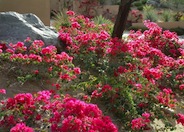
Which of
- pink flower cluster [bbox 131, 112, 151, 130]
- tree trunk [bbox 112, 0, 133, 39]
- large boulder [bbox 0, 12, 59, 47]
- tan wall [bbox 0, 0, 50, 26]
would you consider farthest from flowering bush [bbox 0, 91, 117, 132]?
tan wall [bbox 0, 0, 50, 26]

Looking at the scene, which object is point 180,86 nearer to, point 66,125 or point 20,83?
point 20,83

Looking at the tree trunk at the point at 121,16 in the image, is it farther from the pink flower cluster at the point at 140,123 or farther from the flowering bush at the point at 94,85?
the pink flower cluster at the point at 140,123

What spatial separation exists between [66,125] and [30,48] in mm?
2627

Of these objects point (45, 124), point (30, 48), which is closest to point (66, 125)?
point (45, 124)

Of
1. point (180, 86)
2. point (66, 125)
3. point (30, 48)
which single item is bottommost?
point (180, 86)

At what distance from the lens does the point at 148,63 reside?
6250 millimetres

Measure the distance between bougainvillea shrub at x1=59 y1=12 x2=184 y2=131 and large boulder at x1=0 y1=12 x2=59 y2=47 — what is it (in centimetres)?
26

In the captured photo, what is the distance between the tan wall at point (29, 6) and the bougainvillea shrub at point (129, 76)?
2.60 m

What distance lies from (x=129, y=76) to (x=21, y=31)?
2.02m

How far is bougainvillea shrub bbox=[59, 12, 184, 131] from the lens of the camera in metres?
4.98

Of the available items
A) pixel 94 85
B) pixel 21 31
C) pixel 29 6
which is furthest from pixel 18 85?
pixel 29 6

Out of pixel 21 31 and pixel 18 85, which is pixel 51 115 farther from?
pixel 21 31

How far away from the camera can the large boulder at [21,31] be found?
640 cm

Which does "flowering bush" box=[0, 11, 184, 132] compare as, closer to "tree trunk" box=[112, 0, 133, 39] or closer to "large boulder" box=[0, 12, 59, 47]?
"large boulder" box=[0, 12, 59, 47]
